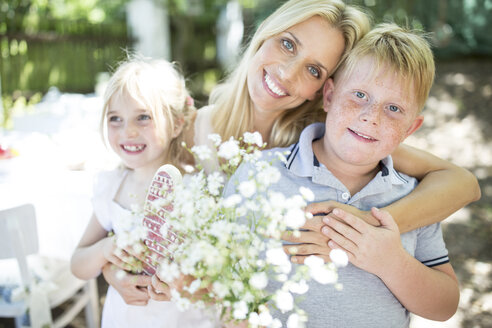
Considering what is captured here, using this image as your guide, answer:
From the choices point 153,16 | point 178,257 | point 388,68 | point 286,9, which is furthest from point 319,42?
point 153,16

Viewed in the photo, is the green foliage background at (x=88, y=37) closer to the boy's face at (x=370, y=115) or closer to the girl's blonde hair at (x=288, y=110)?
the girl's blonde hair at (x=288, y=110)

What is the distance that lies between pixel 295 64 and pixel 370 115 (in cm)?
52

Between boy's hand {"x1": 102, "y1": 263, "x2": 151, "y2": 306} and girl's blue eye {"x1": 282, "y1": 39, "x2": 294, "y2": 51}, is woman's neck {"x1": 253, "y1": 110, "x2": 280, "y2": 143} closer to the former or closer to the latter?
girl's blue eye {"x1": 282, "y1": 39, "x2": 294, "y2": 51}

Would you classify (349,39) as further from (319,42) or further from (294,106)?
(294,106)

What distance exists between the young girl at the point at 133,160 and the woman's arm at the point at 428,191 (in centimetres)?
98

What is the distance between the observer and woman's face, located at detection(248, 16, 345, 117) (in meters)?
1.94

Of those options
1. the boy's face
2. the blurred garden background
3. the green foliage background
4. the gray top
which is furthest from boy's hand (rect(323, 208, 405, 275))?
the green foliage background

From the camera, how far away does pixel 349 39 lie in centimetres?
195

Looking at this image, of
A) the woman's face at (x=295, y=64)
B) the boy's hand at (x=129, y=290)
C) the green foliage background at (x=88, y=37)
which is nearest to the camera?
the boy's hand at (x=129, y=290)

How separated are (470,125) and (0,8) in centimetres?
957

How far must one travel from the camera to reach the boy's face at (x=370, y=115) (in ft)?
5.30

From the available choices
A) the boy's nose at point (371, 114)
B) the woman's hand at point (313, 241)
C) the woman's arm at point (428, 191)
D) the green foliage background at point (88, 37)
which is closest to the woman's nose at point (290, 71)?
the boy's nose at point (371, 114)

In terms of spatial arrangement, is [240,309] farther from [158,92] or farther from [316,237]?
[158,92]

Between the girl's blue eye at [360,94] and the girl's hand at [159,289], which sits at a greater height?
the girl's blue eye at [360,94]
